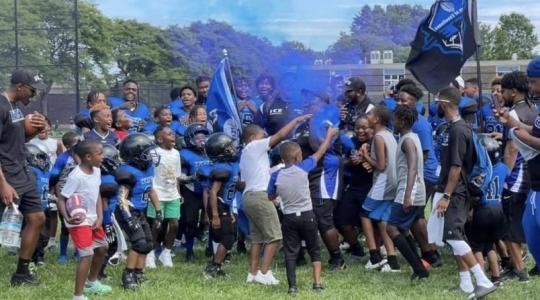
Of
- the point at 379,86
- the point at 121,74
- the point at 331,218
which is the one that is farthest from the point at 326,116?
the point at 121,74

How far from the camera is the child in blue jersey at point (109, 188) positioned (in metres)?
7.93

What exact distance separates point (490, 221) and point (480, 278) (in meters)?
0.83

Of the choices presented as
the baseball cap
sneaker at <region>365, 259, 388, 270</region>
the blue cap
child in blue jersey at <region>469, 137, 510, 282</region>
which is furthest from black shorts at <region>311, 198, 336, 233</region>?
the blue cap

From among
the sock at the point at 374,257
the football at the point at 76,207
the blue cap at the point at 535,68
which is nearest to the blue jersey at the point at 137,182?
the football at the point at 76,207

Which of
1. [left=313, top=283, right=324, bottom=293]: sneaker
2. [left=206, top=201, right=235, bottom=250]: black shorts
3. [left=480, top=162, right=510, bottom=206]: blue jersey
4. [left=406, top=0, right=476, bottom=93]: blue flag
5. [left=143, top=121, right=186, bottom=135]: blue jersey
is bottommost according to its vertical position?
[left=313, top=283, right=324, bottom=293]: sneaker

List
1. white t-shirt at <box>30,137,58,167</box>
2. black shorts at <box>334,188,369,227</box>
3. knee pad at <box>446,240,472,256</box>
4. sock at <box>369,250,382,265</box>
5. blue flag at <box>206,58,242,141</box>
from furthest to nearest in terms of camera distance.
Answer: white t-shirt at <box>30,137,58,167</box> < blue flag at <box>206,58,242,141</box> < black shorts at <box>334,188,369,227</box> < sock at <box>369,250,382,265</box> < knee pad at <box>446,240,472,256</box>

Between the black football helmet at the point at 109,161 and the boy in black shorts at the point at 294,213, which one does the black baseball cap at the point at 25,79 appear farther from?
the boy in black shorts at the point at 294,213

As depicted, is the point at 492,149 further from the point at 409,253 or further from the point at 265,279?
the point at 265,279

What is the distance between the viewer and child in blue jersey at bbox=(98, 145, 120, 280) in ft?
26.0

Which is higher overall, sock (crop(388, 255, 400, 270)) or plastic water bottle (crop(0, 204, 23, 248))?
plastic water bottle (crop(0, 204, 23, 248))

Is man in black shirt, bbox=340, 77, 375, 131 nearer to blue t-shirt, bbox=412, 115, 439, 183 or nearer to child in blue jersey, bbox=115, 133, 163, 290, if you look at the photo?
blue t-shirt, bbox=412, 115, 439, 183

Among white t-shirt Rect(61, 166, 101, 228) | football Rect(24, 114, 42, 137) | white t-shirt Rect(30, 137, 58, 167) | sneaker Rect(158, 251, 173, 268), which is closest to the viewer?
white t-shirt Rect(61, 166, 101, 228)

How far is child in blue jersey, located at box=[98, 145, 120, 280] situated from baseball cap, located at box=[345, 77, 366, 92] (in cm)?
314

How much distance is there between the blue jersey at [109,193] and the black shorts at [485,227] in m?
3.65
